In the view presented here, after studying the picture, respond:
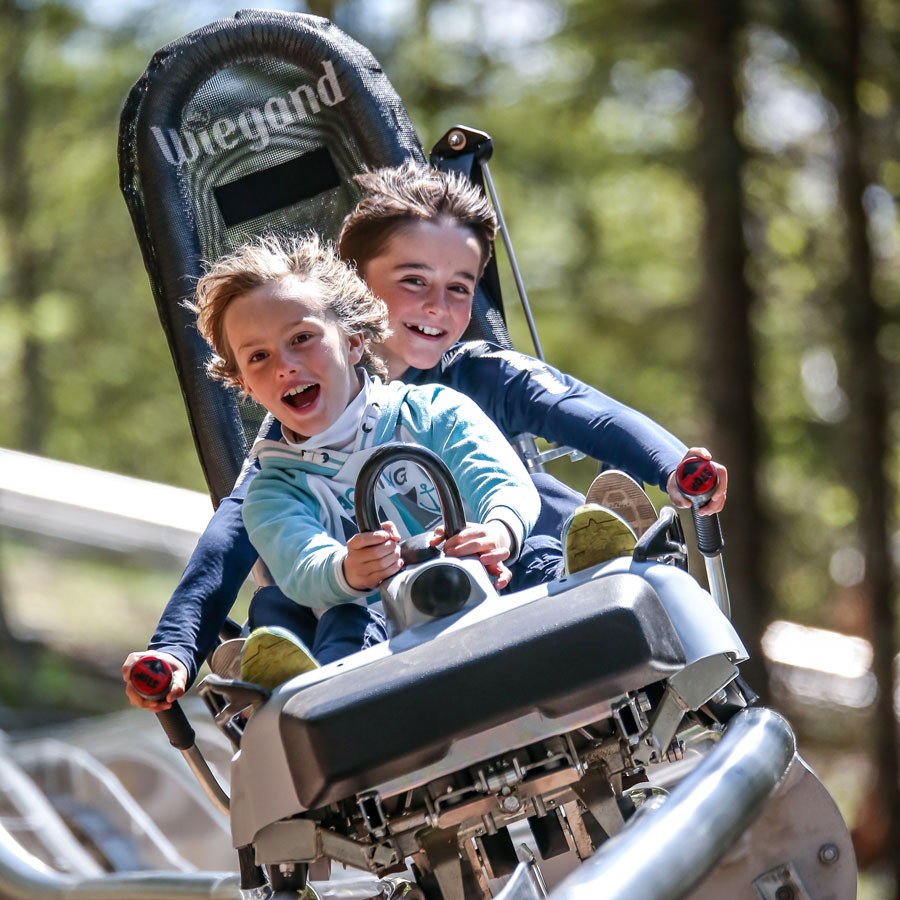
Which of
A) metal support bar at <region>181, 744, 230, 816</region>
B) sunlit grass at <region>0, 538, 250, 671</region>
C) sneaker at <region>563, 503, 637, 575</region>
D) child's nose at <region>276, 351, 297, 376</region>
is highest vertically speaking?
child's nose at <region>276, 351, 297, 376</region>

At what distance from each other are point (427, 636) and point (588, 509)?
0.84 ft

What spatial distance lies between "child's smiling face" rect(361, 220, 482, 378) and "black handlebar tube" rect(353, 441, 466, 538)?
0.67 metres

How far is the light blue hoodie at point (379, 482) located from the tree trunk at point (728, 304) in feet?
16.9

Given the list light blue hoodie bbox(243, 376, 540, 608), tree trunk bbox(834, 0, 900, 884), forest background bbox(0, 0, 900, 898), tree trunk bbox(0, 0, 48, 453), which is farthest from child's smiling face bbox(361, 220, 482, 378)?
tree trunk bbox(0, 0, 48, 453)

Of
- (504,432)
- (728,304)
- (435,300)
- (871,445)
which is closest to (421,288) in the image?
(435,300)

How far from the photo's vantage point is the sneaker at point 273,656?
151cm

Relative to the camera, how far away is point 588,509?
152cm

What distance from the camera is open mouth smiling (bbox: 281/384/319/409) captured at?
1.80 meters

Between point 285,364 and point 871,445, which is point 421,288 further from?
point 871,445

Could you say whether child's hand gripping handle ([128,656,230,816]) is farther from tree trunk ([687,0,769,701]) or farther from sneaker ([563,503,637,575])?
tree trunk ([687,0,769,701])

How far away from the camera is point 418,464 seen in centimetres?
154

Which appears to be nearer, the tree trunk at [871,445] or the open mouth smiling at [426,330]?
the open mouth smiling at [426,330]

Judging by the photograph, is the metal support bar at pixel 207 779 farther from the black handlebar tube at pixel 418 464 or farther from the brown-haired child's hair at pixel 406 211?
the brown-haired child's hair at pixel 406 211

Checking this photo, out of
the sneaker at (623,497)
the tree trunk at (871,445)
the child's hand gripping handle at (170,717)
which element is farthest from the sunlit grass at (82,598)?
the sneaker at (623,497)
